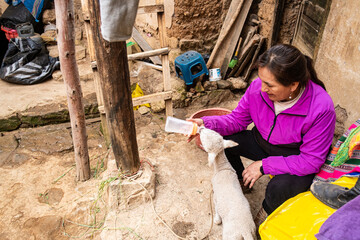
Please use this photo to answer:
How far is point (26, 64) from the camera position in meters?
5.09

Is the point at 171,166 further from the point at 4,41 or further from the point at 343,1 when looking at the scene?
the point at 4,41

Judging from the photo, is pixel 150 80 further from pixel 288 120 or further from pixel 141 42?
pixel 288 120

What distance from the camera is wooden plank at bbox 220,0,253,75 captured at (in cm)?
436

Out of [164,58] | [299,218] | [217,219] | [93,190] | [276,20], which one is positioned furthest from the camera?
[276,20]

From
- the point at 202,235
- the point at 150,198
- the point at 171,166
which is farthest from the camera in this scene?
the point at 171,166

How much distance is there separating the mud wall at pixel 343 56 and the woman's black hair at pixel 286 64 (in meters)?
0.98

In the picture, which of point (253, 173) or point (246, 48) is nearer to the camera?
point (253, 173)

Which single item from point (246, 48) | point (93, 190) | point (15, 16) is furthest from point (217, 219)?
point (15, 16)

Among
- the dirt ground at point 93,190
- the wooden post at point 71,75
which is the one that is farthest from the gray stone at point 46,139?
the wooden post at point 71,75

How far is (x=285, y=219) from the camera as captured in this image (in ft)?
5.46

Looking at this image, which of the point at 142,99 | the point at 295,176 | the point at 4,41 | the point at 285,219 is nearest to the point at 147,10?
the point at 142,99

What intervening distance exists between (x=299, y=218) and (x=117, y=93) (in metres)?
1.45

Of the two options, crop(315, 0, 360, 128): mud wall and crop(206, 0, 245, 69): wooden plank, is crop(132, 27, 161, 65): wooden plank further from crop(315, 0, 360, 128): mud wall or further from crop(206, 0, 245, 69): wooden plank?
crop(315, 0, 360, 128): mud wall

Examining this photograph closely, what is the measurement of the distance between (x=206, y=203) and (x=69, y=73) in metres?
1.75
